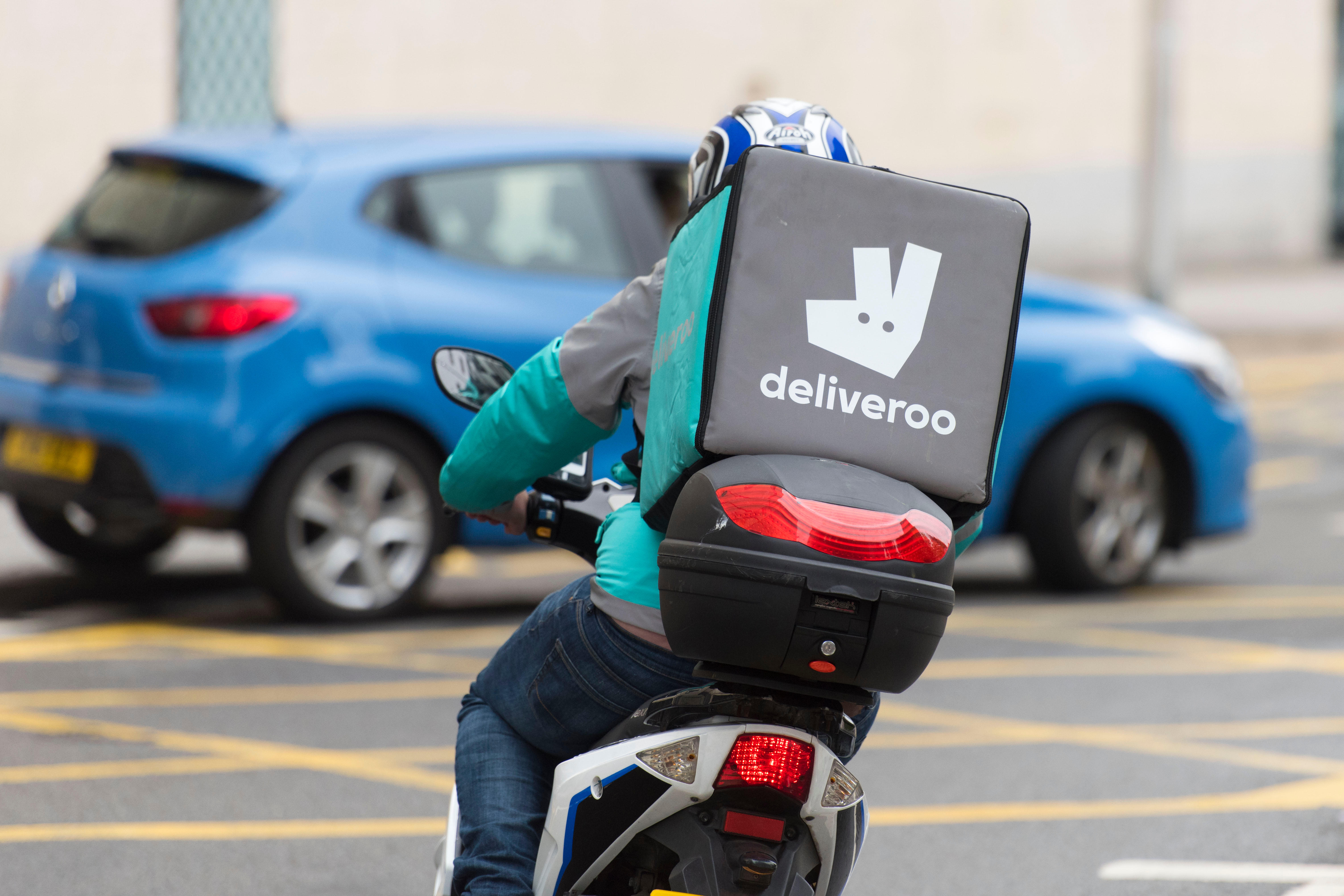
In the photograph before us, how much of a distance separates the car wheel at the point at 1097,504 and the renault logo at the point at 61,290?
3.67 m

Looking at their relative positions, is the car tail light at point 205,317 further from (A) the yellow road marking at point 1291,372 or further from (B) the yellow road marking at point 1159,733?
(A) the yellow road marking at point 1291,372

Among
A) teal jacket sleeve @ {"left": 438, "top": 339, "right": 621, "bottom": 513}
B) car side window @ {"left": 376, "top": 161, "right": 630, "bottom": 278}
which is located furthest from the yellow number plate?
teal jacket sleeve @ {"left": 438, "top": 339, "right": 621, "bottom": 513}

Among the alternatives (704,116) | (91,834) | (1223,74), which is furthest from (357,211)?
(1223,74)

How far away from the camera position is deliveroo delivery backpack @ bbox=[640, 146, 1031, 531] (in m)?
2.48

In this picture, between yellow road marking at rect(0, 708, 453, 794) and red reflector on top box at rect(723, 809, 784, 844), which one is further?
yellow road marking at rect(0, 708, 453, 794)

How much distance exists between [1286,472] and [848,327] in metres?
10.0

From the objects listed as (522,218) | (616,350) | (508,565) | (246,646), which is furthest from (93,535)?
(616,350)

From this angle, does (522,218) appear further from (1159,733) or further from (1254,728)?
(1254,728)

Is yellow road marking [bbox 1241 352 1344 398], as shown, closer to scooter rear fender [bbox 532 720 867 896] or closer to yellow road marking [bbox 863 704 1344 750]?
yellow road marking [bbox 863 704 1344 750]

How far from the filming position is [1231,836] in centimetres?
488

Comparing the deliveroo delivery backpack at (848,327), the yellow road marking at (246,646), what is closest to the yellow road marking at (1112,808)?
the yellow road marking at (246,646)

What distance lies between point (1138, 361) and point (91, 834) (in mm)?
4800

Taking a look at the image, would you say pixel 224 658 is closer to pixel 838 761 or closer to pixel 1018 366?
pixel 1018 366

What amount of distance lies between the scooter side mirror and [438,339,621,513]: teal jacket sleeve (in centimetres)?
11
